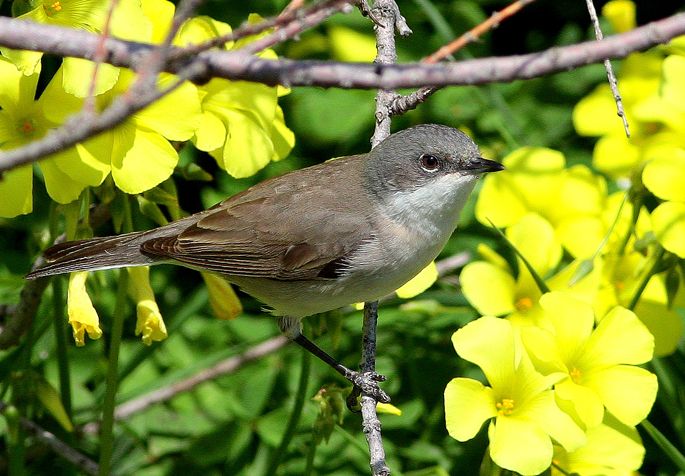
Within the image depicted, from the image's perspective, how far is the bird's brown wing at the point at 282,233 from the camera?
3.16 metres

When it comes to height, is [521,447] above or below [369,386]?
above

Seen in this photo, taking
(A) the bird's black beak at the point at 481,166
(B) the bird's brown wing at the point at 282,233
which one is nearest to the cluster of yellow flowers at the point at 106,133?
(B) the bird's brown wing at the point at 282,233

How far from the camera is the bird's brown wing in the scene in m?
3.16

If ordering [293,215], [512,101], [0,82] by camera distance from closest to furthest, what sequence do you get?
[0,82] → [293,215] → [512,101]

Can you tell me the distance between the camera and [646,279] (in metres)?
2.92

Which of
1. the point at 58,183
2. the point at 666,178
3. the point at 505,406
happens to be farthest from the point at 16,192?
the point at 666,178

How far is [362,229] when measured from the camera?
10.4ft

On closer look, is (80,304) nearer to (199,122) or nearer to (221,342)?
(199,122)

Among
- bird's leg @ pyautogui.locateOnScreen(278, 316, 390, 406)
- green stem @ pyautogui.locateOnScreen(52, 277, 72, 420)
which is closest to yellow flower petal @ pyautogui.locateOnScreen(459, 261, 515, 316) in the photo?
bird's leg @ pyautogui.locateOnScreen(278, 316, 390, 406)

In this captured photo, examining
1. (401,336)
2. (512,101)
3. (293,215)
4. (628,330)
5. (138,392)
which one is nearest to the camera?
(628,330)

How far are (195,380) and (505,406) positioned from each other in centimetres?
140

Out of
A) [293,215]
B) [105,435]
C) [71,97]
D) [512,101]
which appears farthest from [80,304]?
[512,101]

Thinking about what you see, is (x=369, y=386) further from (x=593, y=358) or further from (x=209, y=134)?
(x=209, y=134)

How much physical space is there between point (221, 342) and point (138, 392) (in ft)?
1.55
